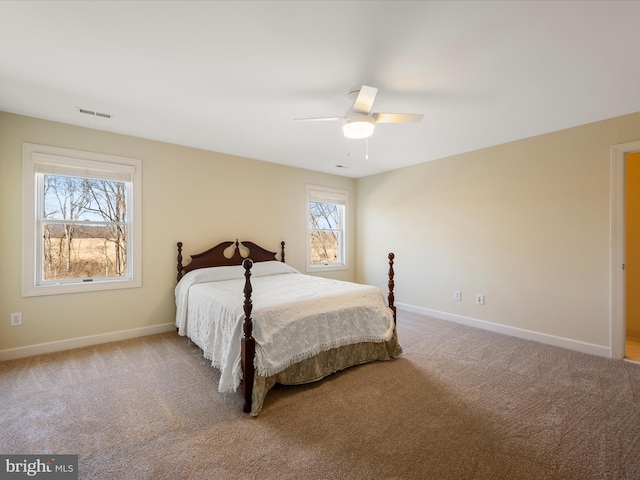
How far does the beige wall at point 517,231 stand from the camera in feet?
10.2

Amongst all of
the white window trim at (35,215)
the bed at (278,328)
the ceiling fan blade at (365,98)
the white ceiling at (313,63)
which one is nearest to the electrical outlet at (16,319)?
the white window trim at (35,215)

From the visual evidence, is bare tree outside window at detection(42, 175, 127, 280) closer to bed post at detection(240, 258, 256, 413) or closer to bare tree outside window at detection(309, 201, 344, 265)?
bed post at detection(240, 258, 256, 413)

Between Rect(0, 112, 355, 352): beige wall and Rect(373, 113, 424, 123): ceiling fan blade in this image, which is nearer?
Rect(373, 113, 424, 123): ceiling fan blade

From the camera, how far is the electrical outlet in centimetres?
292

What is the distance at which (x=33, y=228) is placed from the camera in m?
3.02

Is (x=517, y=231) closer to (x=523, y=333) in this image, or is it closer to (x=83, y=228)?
(x=523, y=333)

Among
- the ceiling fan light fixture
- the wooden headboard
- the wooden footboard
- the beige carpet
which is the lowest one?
the beige carpet

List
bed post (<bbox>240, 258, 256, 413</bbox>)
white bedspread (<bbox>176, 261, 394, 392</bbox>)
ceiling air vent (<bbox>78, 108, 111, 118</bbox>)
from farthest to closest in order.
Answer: ceiling air vent (<bbox>78, 108, 111, 118</bbox>)
white bedspread (<bbox>176, 261, 394, 392</bbox>)
bed post (<bbox>240, 258, 256, 413</bbox>)

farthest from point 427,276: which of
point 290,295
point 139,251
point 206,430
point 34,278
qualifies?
point 34,278

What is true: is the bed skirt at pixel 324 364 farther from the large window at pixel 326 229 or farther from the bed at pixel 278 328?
the large window at pixel 326 229

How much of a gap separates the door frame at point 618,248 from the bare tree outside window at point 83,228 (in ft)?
17.9

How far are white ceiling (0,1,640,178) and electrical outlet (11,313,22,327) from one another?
2.05 meters

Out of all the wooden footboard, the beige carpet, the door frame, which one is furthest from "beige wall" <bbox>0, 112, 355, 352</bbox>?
the door frame

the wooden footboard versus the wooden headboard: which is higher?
the wooden headboard
